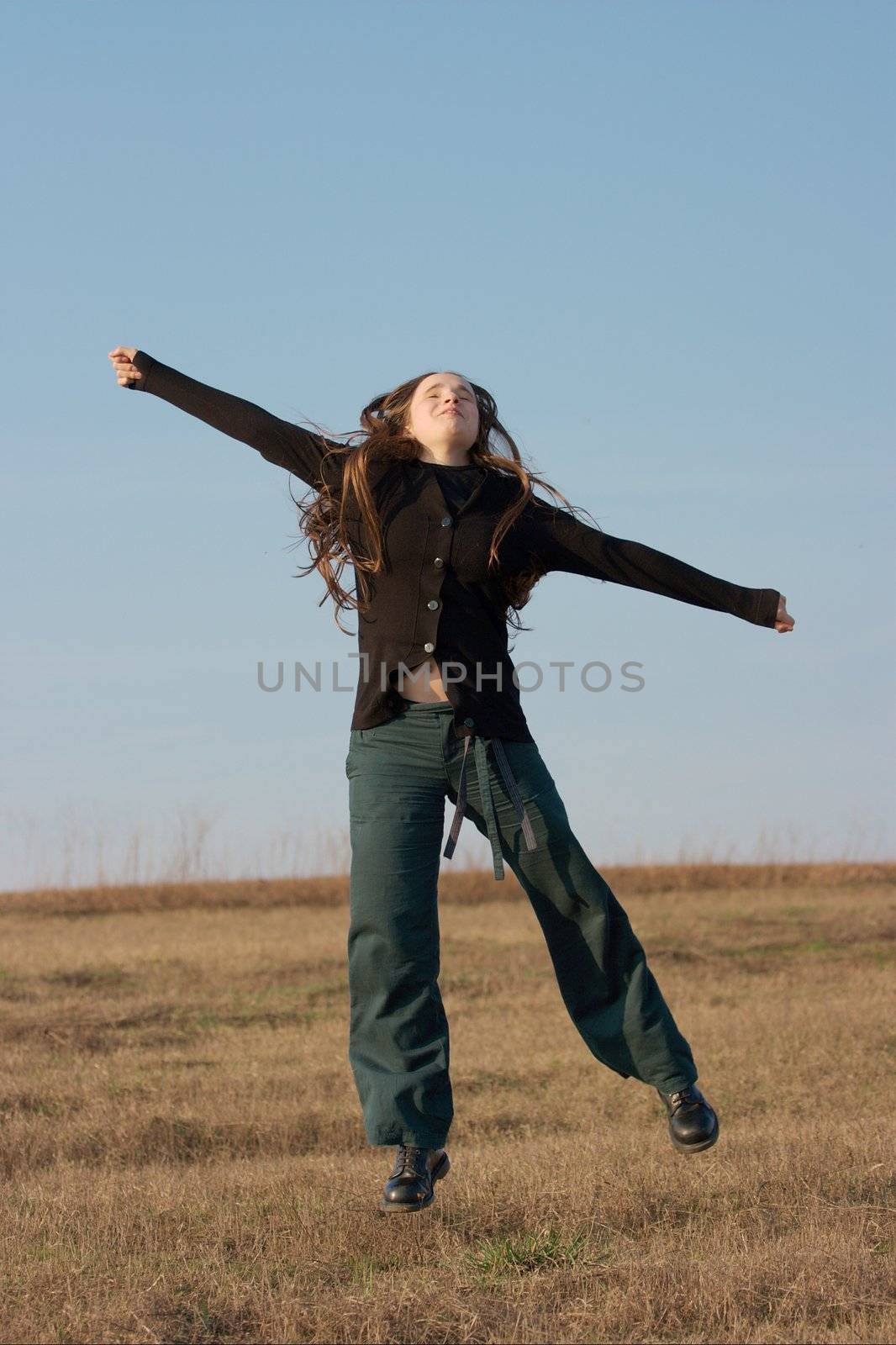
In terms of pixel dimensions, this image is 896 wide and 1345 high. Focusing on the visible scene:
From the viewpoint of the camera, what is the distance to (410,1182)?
4715 mm

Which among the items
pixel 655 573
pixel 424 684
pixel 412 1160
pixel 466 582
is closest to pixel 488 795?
pixel 424 684

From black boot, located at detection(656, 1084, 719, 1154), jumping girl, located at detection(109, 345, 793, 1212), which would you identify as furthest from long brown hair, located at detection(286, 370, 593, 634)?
black boot, located at detection(656, 1084, 719, 1154)

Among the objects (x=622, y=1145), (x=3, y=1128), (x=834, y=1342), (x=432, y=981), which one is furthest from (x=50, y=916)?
(x=834, y=1342)

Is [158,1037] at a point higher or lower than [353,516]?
lower

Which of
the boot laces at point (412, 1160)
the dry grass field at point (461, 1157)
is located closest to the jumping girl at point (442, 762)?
the boot laces at point (412, 1160)

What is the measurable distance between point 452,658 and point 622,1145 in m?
2.87

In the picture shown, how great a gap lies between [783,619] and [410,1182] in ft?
7.44

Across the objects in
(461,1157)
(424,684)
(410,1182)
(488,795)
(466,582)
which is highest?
(466,582)

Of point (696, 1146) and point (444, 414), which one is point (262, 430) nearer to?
point (444, 414)

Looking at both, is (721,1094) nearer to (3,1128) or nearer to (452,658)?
(3,1128)

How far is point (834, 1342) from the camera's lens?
3768mm

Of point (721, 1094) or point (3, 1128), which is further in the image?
point (721, 1094)

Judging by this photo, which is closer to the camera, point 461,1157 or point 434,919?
point 434,919

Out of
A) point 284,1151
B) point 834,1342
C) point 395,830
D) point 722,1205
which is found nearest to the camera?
point 834,1342
